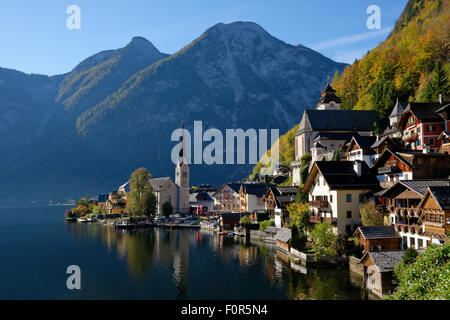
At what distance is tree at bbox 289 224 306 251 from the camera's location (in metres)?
54.0

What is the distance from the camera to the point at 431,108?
199ft

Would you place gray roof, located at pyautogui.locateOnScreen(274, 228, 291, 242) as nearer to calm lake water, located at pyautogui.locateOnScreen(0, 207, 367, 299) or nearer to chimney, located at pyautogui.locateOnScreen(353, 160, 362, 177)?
calm lake water, located at pyautogui.locateOnScreen(0, 207, 367, 299)

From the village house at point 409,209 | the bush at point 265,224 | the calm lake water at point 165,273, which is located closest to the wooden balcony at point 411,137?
the village house at point 409,209

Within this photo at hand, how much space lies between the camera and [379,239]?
4191 centimetres

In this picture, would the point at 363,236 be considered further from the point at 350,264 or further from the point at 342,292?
the point at 342,292

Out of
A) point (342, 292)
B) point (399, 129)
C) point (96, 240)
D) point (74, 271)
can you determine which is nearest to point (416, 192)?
point (342, 292)

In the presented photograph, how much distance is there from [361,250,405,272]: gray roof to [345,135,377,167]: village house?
90.7 feet

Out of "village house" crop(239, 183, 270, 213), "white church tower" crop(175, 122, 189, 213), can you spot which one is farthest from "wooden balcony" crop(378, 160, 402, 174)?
"white church tower" crop(175, 122, 189, 213)

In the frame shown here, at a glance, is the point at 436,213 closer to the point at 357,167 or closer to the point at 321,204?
the point at 357,167

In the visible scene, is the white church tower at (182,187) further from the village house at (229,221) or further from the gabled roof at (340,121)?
the gabled roof at (340,121)

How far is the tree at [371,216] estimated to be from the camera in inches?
1797

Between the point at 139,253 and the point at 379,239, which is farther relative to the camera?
the point at 139,253

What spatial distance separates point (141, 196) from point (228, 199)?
30.5 m

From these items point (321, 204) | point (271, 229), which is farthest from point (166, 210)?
point (321, 204)
